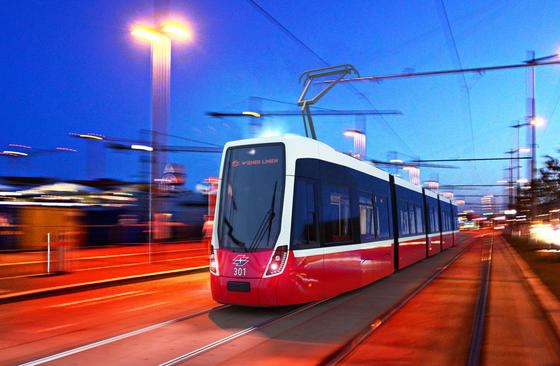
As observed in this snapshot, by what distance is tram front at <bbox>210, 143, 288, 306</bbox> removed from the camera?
309 inches

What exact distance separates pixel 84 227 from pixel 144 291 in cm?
1868

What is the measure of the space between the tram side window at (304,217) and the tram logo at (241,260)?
86cm

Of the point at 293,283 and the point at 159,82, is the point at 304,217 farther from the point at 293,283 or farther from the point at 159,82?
the point at 159,82

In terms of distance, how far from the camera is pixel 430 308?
8914 millimetres

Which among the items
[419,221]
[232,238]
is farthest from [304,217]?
[419,221]

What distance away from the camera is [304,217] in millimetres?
8422

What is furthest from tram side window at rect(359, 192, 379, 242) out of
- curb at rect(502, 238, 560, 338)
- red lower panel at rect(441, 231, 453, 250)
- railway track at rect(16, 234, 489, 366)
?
red lower panel at rect(441, 231, 453, 250)

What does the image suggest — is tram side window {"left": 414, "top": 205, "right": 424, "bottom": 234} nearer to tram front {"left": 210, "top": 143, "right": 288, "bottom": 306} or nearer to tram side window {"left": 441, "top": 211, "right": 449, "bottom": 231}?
tram side window {"left": 441, "top": 211, "right": 449, "bottom": 231}

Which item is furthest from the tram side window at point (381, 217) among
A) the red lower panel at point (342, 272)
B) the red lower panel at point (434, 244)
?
the red lower panel at point (434, 244)

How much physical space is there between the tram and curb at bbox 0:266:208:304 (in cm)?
492

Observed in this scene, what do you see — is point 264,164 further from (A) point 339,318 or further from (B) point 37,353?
(B) point 37,353

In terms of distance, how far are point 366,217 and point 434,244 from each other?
39.6 ft

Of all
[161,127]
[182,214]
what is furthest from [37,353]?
[182,214]

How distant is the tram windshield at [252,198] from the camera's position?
808 centimetres
